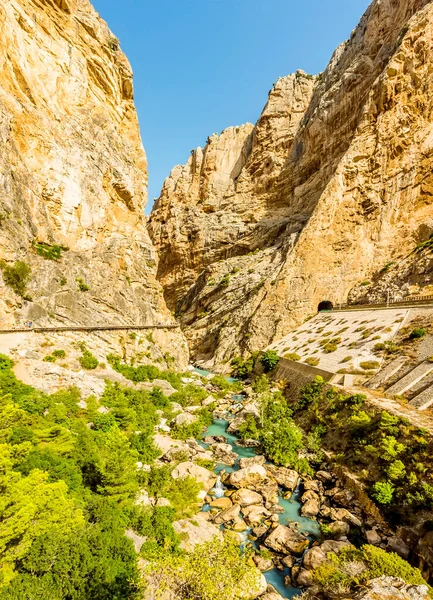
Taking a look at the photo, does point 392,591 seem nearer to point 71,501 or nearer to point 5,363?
point 71,501

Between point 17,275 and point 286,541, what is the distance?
2688 cm

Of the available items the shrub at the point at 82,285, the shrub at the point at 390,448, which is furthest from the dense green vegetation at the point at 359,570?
the shrub at the point at 82,285

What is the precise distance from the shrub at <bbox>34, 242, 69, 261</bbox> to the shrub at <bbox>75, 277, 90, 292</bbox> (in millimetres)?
2995

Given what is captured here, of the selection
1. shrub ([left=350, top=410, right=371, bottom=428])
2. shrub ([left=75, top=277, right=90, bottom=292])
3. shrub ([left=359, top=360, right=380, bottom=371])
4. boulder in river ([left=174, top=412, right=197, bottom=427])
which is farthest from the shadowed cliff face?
shrub ([left=350, top=410, right=371, bottom=428])

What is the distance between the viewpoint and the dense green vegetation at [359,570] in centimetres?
845

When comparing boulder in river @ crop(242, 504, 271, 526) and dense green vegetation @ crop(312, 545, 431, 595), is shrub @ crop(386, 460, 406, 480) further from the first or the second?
boulder in river @ crop(242, 504, 271, 526)

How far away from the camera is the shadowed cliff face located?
1804 inches

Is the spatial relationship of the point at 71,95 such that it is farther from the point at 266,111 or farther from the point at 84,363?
the point at 266,111

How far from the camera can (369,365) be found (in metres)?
23.0

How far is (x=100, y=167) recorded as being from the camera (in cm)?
4022

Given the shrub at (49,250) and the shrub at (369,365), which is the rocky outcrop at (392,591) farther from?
the shrub at (49,250)

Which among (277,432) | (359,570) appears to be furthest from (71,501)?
(277,432)

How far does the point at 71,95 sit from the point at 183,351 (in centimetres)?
3951

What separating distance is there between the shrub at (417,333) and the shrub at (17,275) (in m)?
33.5
